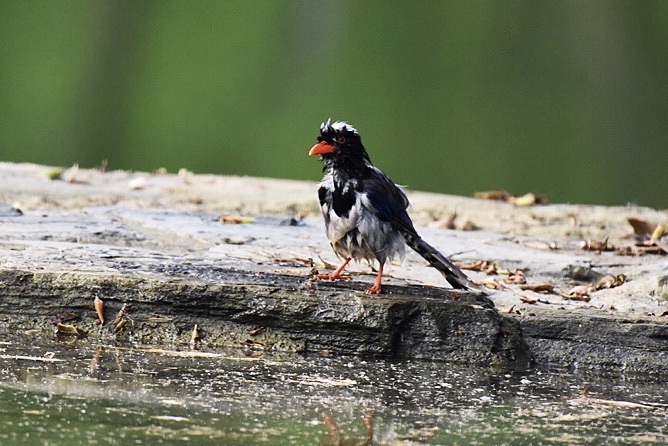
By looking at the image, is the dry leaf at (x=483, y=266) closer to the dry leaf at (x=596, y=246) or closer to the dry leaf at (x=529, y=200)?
the dry leaf at (x=596, y=246)

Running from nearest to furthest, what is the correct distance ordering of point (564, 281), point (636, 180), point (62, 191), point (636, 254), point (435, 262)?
Answer: point (435, 262) < point (564, 281) < point (636, 254) < point (62, 191) < point (636, 180)

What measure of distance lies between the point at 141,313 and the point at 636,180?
5.36 m

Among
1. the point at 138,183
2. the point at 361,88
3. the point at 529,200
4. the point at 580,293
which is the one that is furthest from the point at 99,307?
the point at 361,88

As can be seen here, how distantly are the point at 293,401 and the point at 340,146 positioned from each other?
5.48 ft

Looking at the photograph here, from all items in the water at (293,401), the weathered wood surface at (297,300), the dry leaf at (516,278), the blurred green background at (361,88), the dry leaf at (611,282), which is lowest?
the water at (293,401)

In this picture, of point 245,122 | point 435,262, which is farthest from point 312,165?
point 435,262

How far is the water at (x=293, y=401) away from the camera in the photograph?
299 cm

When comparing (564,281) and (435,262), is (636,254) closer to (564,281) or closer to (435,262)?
(564,281)

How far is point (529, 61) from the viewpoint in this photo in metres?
8.73

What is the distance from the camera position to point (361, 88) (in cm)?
896

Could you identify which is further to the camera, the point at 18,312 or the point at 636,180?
the point at 636,180

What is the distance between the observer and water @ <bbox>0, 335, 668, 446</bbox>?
9.80 ft

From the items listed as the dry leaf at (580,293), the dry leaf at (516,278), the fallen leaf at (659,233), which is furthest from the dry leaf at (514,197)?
the dry leaf at (580,293)

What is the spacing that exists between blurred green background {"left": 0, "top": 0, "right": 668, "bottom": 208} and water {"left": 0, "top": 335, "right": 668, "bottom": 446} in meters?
4.75
